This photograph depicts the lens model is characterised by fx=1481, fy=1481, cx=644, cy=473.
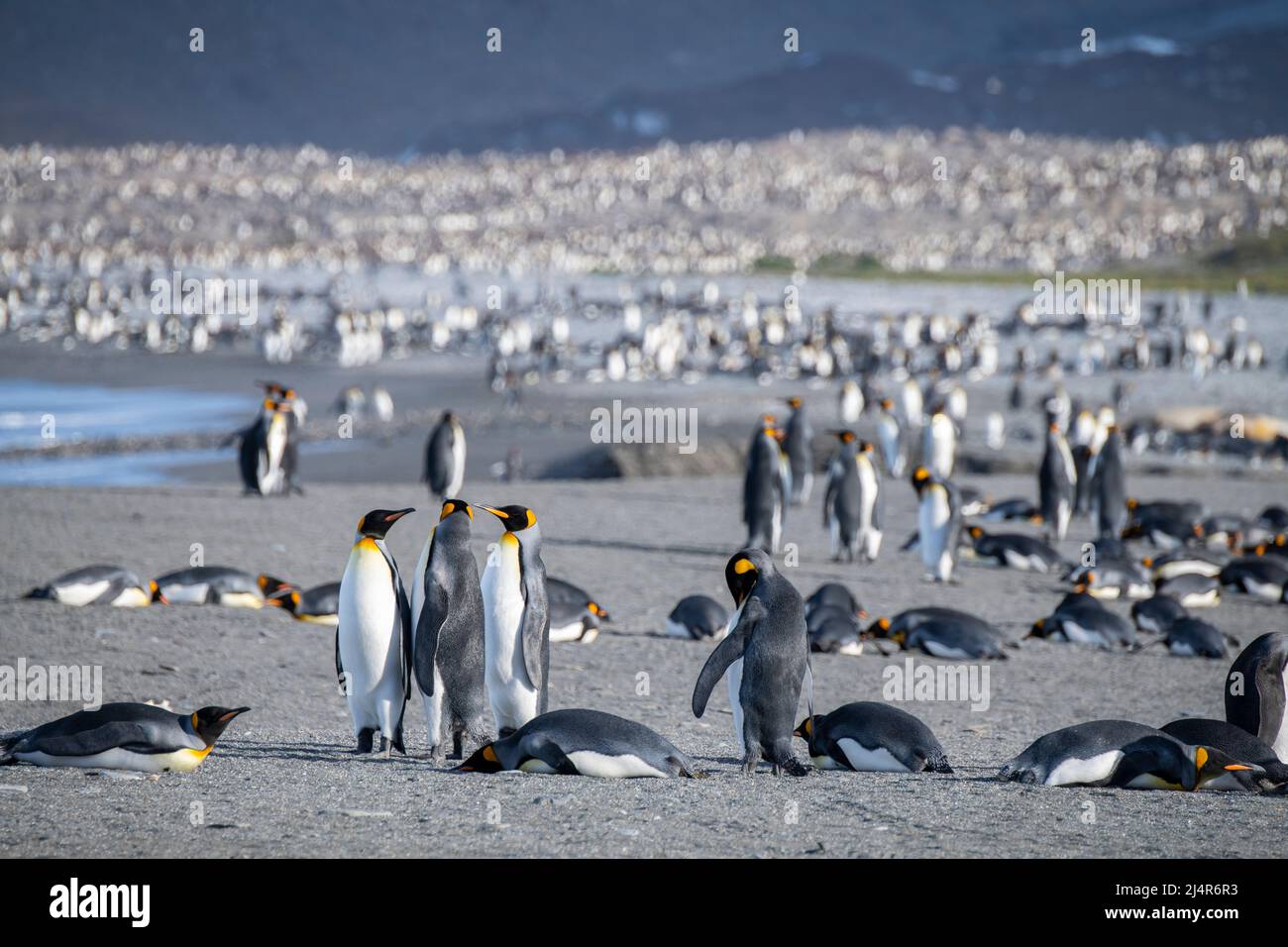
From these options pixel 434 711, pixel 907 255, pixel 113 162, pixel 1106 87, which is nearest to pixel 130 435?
pixel 434 711

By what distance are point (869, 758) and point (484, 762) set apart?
1.30 metres

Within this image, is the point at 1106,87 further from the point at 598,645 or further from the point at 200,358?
the point at 598,645

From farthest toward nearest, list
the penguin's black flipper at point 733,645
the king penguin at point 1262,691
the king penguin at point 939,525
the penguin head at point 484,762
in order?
1. the king penguin at point 939,525
2. the king penguin at point 1262,691
3. the penguin's black flipper at point 733,645
4. the penguin head at point 484,762

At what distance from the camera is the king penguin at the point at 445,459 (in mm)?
13625

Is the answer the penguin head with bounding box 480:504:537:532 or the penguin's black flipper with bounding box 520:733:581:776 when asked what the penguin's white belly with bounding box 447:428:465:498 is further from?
the penguin's black flipper with bounding box 520:733:581:776

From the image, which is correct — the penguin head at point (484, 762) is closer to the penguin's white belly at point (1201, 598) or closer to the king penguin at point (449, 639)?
the king penguin at point (449, 639)

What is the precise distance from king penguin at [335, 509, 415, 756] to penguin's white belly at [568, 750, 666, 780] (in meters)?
0.82

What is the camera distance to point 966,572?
34.9 ft

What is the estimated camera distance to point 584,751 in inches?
181

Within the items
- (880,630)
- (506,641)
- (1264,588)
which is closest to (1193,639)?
(880,630)

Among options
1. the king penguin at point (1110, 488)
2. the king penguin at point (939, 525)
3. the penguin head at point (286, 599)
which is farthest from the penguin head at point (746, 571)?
the king penguin at point (1110, 488)

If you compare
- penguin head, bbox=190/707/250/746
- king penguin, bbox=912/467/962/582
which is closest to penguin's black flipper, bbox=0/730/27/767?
penguin head, bbox=190/707/250/746

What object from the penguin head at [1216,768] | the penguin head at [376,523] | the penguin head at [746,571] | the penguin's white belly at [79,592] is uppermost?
the penguin head at [376,523]

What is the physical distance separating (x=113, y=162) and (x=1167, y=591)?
331 feet
